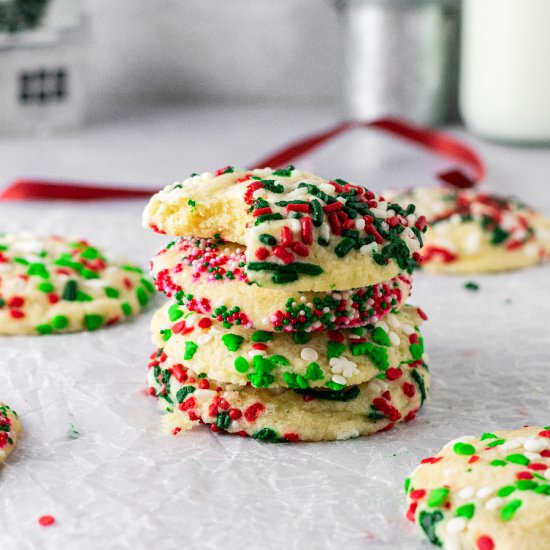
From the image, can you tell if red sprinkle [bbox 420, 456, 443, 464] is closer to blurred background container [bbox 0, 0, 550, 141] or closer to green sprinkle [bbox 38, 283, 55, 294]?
green sprinkle [bbox 38, 283, 55, 294]

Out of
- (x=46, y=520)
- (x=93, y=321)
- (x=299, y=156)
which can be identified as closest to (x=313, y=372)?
(x=46, y=520)

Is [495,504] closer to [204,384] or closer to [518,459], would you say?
[518,459]

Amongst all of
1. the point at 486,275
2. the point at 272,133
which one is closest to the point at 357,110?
the point at 272,133

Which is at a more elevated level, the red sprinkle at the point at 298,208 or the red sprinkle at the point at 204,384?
the red sprinkle at the point at 298,208

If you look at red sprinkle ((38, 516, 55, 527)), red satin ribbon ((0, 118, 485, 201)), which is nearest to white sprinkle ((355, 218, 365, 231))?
red sprinkle ((38, 516, 55, 527))

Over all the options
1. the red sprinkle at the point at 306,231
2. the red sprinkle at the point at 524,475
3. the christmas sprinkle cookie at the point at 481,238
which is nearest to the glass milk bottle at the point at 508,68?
the christmas sprinkle cookie at the point at 481,238

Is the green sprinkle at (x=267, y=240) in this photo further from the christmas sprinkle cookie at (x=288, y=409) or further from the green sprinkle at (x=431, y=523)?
the green sprinkle at (x=431, y=523)

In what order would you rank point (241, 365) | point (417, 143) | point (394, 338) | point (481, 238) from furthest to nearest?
point (417, 143)
point (481, 238)
point (394, 338)
point (241, 365)
